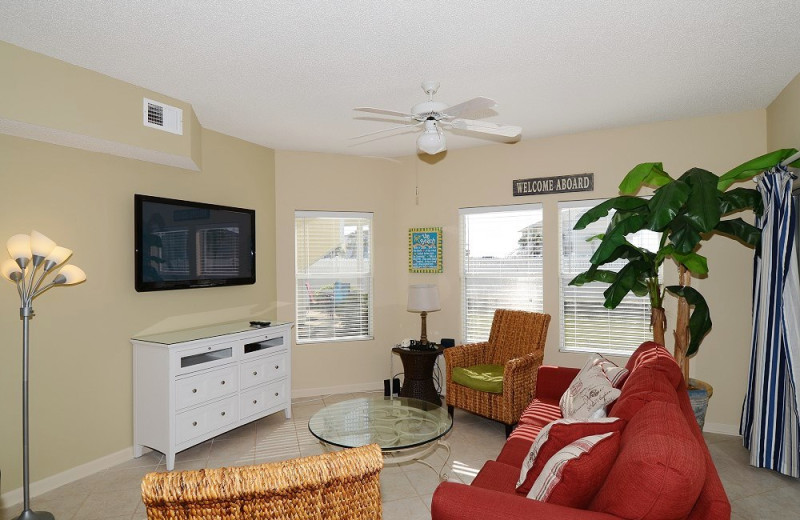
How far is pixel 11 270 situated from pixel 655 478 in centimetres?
329

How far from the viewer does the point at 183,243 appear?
13.0 ft

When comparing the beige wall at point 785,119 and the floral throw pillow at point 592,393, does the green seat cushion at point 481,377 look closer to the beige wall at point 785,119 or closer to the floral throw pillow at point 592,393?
the floral throw pillow at point 592,393

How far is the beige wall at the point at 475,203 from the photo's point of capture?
4.02 meters

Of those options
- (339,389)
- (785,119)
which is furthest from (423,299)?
(785,119)

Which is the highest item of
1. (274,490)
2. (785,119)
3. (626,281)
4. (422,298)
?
(785,119)

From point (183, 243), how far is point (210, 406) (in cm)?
137

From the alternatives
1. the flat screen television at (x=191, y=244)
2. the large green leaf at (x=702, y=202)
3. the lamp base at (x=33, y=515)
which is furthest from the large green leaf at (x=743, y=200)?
the lamp base at (x=33, y=515)

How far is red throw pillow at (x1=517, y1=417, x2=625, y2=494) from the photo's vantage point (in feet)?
5.86

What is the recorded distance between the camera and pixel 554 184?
4.67m

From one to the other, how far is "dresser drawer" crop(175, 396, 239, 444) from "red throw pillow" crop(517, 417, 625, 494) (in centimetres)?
265

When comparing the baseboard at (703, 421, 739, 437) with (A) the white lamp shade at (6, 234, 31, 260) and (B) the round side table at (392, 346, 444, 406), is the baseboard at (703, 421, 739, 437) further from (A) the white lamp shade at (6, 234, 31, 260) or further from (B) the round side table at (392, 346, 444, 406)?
(A) the white lamp shade at (6, 234, 31, 260)

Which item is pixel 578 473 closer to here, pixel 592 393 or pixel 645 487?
pixel 645 487

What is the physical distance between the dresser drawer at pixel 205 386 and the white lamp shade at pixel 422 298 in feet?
5.93

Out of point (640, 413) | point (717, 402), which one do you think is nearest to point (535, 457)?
point (640, 413)
